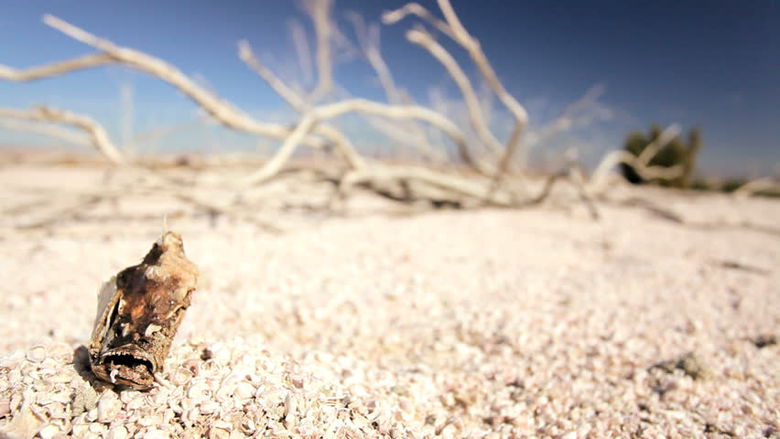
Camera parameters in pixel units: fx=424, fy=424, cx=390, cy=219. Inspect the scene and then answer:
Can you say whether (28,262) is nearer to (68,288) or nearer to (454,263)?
(68,288)

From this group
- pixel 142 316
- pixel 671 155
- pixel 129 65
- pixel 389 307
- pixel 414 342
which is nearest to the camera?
pixel 142 316

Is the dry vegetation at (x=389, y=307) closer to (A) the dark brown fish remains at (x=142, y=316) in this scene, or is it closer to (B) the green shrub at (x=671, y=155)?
(A) the dark brown fish remains at (x=142, y=316)

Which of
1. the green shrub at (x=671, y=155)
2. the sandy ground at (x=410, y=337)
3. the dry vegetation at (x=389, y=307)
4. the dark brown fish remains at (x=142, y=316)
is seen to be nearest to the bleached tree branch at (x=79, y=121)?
the dry vegetation at (x=389, y=307)

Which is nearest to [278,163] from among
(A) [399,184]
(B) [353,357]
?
(A) [399,184]

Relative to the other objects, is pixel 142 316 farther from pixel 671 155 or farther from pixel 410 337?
pixel 671 155

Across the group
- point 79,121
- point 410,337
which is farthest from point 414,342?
point 79,121

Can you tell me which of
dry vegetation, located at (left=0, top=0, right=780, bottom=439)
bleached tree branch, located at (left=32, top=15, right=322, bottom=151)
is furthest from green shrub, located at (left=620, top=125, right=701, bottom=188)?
bleached tree branch, located at (left=32, top=15, right=322, bottom=151)
